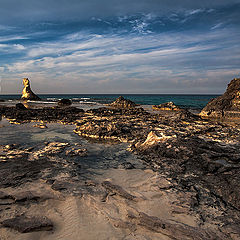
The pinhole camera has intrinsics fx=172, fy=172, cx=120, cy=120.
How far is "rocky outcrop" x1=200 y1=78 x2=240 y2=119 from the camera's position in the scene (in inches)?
877

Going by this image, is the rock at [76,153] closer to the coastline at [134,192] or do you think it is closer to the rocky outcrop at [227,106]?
the coastline at [134,192]

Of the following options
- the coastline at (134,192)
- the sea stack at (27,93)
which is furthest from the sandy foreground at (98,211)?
the sea stack at (27,93)

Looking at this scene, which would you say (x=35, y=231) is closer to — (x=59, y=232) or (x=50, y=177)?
(x=59, y=232)

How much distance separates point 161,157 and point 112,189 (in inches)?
112

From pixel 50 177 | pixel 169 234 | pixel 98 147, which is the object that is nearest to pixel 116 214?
pixel 169 234

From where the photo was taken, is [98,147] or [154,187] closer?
[154,187]

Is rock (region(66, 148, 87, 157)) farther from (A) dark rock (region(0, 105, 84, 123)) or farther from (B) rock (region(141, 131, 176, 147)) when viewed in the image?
(A) dark rock (region(0, 105, 84, 123))

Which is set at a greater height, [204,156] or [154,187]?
[204,156]

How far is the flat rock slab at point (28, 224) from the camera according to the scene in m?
2.94

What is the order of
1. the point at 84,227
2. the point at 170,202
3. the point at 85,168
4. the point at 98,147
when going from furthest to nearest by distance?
1. the point at 98,147
2. the point at 85,168
3. the point at 170,202
4. the point at 84,227

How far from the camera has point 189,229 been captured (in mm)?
2949

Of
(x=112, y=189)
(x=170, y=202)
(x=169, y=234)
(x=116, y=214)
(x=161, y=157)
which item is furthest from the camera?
(x=161, y=157)

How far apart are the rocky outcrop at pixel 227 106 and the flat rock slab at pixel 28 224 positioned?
23.8m

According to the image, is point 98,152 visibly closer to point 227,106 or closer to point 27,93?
point 227,106
